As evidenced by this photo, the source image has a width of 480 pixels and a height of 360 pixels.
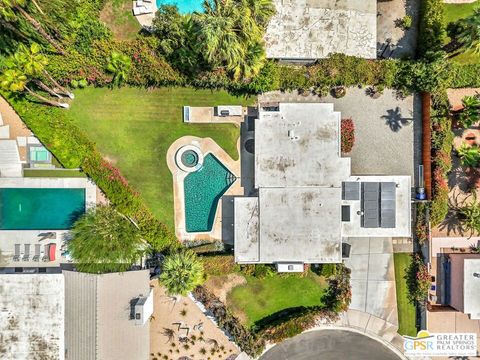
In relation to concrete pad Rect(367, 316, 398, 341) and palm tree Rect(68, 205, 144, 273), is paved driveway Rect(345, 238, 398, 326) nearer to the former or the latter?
concrete pad Rect(367, 316, 398, 341)

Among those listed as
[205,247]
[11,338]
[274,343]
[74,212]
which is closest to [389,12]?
[205,247]

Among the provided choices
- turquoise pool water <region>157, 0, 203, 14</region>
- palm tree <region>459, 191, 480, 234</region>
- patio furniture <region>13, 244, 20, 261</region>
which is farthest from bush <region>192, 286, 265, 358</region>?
turquoise pool water <region>157, 0, 203, 14</region>

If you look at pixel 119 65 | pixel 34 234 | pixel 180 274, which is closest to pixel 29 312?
pixel 34 234

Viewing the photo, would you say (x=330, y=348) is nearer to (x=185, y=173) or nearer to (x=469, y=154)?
(x=185, y=173)

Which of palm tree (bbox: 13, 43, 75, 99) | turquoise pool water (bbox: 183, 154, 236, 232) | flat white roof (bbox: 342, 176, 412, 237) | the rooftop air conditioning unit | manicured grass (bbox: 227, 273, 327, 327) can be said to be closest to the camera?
palm tree (bbox: 13, 43, 75, 99)

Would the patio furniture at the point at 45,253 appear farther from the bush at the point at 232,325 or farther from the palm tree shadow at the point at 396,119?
the palm tree shadow at the point at 396,119

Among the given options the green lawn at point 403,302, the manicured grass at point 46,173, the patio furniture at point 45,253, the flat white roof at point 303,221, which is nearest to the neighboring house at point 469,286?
the green lawn at point 403,302
